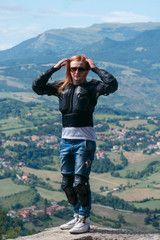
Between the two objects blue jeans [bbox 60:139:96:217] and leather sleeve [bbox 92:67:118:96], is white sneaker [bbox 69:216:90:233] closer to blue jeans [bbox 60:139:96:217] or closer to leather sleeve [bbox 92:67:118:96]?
blue jeans [bbox 60:139:96:217]

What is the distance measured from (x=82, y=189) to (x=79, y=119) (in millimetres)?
1504

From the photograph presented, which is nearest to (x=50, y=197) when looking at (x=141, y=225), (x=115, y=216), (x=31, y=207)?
(x=31, y=207)

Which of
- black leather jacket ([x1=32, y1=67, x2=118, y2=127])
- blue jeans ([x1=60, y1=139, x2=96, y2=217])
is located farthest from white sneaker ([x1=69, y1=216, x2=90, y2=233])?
black leather jacket ([x1=32, y1=67, x2=118, y2=127])

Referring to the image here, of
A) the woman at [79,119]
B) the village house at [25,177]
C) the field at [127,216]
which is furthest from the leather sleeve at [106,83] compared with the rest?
the village house at [25,177]

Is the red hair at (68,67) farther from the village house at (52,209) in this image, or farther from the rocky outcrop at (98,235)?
the village house at (52,209)

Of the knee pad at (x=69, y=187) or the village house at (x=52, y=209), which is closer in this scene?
the knee pad at (x=69, y=187)

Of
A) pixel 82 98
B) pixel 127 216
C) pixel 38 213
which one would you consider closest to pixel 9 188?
pixel 38 213

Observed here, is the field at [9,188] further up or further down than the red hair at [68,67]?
A: further down

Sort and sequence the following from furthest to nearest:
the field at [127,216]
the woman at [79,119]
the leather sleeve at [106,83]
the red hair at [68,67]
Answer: the field at [127,216]
the red hair at [68,67]
the woman at [79,119]
the leather sleeve at [106,83]

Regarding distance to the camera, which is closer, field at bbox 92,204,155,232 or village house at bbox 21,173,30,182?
field at bbox 92,204,155,232

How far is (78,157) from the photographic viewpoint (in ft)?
32.0

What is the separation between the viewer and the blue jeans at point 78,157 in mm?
9734

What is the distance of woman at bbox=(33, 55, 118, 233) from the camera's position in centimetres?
977

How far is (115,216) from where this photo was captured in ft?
397
